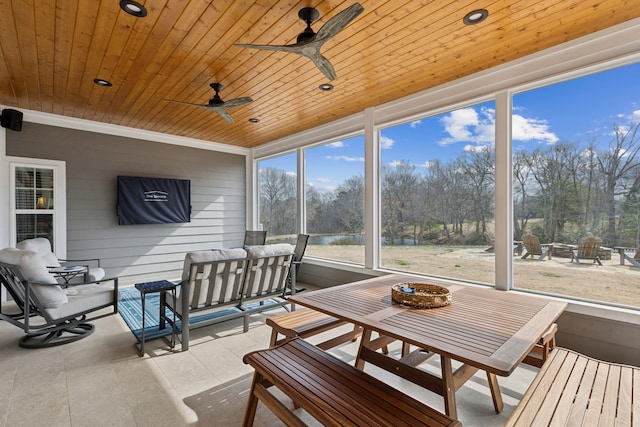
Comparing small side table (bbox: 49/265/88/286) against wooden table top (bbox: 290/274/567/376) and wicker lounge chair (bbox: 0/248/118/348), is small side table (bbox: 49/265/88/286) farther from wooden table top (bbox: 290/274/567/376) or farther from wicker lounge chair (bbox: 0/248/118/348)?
wooden table top (bbox: 290/274/567/376)

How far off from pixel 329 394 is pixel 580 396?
125cm

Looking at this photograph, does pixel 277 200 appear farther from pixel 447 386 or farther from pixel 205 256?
pixel 447 386

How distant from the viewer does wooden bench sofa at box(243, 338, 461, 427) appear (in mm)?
1392

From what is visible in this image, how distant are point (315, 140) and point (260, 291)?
330 centimetres

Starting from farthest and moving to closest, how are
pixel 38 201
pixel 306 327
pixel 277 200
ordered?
pixel 277 200 < pixel 38 201 < pixel 306 327

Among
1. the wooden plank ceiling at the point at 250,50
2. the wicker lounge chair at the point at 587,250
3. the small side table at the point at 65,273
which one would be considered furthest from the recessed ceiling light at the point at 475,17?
the small side table at the point at 65,273

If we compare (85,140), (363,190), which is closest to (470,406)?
(363,190)

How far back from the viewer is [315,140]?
598 cm

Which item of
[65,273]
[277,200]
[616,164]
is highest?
[616,164]

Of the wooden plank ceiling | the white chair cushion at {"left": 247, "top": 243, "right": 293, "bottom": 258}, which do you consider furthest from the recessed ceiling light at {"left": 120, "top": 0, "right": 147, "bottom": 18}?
the white chair cushion at {"left": 247, "top": 243, "right": 293, "bottom": 258}

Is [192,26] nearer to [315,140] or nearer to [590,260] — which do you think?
[315,140]

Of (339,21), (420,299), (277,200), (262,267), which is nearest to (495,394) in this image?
(420,299)

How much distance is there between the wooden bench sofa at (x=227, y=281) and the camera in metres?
3.15

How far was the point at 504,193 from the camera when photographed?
351 centimetres
